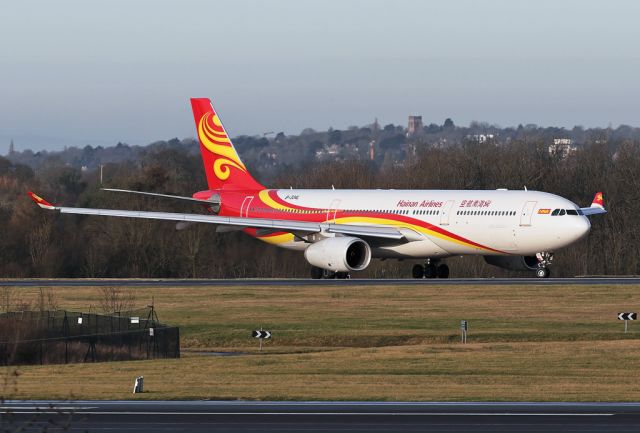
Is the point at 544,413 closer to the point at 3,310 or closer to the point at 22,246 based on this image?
the point at 3,310

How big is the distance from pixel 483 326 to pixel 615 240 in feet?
150

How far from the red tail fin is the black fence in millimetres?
28721

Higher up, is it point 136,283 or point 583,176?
point 583,176

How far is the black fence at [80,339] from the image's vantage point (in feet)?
132

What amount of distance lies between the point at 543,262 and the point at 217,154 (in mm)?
19804

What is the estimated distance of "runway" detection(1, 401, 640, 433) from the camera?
2273 centimetres

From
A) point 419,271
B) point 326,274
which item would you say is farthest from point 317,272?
point 419,271

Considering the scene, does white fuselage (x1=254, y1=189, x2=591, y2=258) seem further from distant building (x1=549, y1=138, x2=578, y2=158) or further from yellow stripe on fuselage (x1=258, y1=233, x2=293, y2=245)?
distant building (x1=549, y1=138, x2=578, y2=158)

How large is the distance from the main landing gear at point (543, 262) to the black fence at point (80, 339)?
23.9 m

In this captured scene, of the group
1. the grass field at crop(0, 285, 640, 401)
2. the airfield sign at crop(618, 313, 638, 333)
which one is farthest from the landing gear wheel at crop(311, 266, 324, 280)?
the airfield sign at crop(618, 313, 638, 333)

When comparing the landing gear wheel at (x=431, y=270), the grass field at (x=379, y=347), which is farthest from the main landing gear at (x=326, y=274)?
the grass field at (x=379, y=347)

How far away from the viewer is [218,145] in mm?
73812

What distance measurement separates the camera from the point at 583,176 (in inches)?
4001

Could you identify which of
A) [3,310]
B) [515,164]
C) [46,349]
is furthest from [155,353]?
[515,164]
